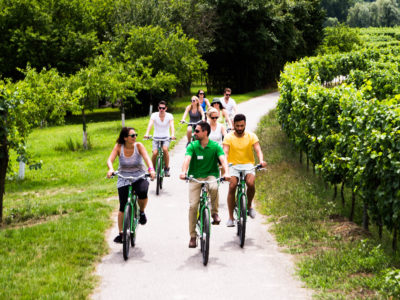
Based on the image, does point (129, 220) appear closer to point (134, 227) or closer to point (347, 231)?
point (134, 227)

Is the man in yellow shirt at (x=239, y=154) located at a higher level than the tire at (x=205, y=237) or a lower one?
higher

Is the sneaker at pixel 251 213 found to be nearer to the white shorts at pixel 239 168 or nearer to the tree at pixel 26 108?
the white shorts at pixel 239 168

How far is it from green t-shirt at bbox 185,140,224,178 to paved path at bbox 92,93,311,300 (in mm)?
1280

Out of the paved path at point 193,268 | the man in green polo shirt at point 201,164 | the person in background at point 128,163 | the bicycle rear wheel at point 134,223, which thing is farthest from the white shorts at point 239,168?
the bicycle rear wheel at point 134,223

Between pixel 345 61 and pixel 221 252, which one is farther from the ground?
pixel 345 61

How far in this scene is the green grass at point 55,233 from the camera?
22.1ft

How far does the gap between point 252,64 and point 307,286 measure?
4257cm

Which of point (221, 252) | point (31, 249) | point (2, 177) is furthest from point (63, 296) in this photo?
point (2, 177)

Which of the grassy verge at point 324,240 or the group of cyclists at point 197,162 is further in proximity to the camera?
the group of cyclists at point 197,162

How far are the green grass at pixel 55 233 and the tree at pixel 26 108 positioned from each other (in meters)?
1.35

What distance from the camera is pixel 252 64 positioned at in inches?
1886

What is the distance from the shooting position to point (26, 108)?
15.8 m

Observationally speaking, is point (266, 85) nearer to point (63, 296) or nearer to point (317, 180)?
point (317, 180)

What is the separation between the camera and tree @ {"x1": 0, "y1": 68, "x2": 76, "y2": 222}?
1017cm
